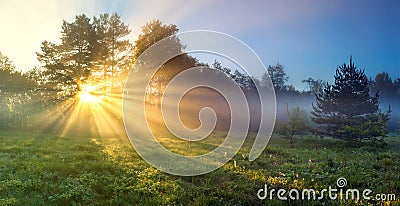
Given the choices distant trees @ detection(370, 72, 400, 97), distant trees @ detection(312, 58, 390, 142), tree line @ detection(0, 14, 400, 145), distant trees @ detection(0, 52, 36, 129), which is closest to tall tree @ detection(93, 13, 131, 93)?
tree line @ detection(0, 14, 400, 145)

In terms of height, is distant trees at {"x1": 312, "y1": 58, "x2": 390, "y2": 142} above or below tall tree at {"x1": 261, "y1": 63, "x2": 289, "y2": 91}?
below

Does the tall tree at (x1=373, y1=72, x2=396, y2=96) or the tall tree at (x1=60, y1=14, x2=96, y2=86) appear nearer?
the tall tree at (x1=60, y1=14, x2=96, y2=86)

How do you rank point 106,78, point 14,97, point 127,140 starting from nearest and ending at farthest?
point 127,140 → point 14,97 → point 106,78

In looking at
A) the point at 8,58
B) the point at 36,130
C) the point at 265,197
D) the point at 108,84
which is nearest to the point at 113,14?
the point at 108,84

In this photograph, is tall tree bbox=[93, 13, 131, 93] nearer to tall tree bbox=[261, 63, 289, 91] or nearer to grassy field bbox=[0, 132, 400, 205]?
grassy field bbox=[0, 132, 400, 205]

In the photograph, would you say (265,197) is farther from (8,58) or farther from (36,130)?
(8,58)

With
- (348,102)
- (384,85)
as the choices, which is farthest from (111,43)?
(384,85)

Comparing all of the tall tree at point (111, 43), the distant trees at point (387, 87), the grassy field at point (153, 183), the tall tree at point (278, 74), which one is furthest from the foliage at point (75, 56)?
the distant trees at point (387, 87)

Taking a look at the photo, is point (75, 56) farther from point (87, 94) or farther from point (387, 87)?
point (387, 87)

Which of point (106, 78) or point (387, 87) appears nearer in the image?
point (106, 78)

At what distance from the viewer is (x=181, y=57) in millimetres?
37500

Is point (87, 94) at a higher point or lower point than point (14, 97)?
higher

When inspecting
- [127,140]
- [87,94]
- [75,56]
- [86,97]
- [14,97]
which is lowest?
[127,140]

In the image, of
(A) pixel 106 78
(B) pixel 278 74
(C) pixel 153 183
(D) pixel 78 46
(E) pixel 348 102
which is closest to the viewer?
(C) pixel 153 183
